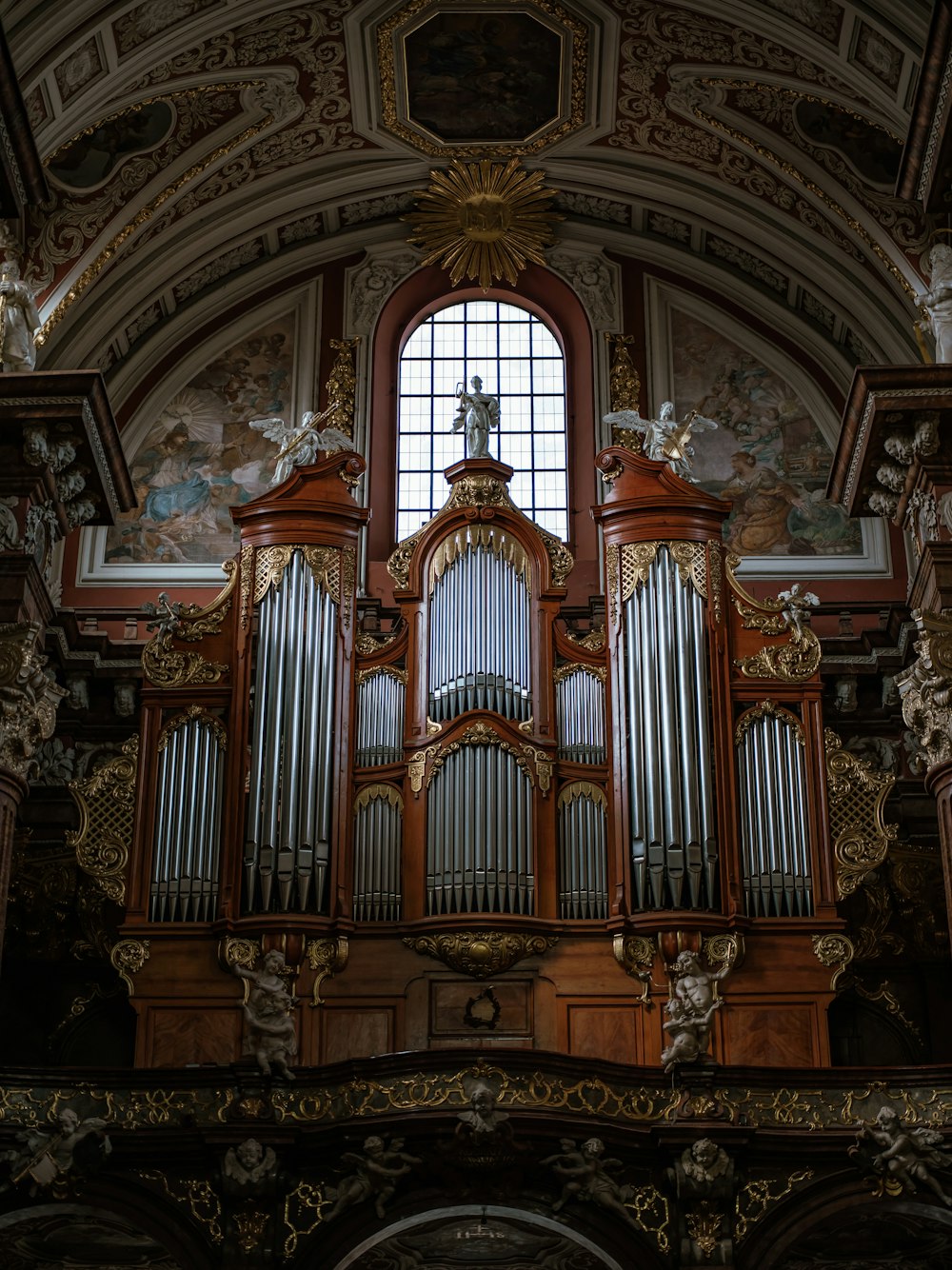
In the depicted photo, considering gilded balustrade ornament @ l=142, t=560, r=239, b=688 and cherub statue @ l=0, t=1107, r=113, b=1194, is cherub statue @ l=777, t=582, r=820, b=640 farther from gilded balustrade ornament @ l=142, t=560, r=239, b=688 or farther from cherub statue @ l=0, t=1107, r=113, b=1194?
cherub statue @ l=0, t=1107, r=113, b=1194

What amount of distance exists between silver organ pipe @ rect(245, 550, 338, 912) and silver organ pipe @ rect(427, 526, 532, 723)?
3.61ft

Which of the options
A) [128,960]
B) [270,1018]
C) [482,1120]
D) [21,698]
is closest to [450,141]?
[21,698]

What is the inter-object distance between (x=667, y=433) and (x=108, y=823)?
7.25m

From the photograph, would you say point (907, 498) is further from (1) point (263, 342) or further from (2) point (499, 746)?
(1) point (263, 342)

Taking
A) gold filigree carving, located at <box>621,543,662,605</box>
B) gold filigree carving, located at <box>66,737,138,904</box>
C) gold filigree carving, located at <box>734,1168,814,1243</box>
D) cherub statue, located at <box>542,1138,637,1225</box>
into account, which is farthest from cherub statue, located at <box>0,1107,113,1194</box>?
gold filigree carving, located at <box>621,543,662,605</box>

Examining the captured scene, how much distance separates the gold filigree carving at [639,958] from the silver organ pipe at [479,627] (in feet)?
8.41

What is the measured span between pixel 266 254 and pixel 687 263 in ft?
16.9

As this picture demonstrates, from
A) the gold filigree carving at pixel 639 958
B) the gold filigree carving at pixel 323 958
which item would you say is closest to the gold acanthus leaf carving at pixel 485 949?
the gold filigree carving at pixel 639 958

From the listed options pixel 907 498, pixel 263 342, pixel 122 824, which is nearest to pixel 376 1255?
pixel 122 824

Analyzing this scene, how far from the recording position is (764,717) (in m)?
20.3

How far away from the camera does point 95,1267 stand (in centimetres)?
1988

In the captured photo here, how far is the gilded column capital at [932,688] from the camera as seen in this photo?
721 inches

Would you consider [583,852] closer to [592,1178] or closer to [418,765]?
[418,765]

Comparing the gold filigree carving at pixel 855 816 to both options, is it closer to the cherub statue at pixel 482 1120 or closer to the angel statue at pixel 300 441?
the cherub statue at pixel 482 1120
